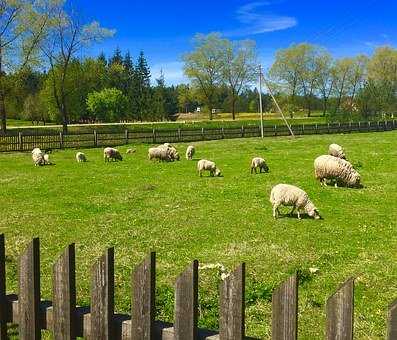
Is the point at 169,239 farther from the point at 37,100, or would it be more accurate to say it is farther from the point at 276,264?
the point at 37,100

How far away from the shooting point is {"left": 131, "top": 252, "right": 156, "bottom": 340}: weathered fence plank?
8.91 ft

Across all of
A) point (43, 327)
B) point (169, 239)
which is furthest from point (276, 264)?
point (43, 327)

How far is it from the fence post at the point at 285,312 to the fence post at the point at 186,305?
1.47 feet

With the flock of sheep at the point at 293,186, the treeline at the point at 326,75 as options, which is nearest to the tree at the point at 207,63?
the treeline at the point at 326,75

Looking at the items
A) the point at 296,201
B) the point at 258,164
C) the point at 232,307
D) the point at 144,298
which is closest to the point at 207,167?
the point at 258,164

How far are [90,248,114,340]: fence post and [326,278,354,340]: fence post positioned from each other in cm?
128

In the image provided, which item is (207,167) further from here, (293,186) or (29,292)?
(29,292)

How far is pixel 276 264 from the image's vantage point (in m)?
8.78

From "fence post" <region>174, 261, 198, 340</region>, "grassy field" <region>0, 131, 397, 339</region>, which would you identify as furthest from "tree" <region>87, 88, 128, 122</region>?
"fence post" <region>174, 261, 198, 340</region>

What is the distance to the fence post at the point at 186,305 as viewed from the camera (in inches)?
102

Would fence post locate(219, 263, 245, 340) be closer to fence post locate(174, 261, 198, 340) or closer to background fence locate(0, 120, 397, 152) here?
fence post locate(174, 261, 198, 340)

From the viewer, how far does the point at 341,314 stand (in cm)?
221

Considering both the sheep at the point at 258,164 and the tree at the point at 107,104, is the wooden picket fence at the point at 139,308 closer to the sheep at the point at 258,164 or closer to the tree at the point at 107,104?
the sheep at the point at 258,164

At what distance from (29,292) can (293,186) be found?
34.5 ft
